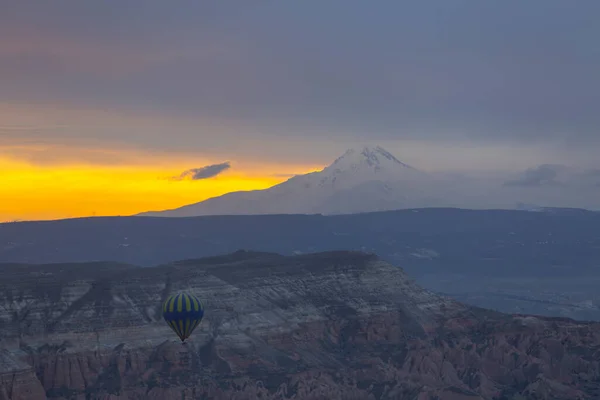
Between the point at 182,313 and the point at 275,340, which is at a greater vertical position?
the point at 182,313

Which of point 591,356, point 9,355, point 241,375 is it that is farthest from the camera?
point 591,356

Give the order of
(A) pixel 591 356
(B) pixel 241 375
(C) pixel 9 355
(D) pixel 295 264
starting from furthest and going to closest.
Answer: (D) pixel 295 264 < (A) pixel 591 356 < (B) pixel 241 375 < (C) pixel 9 355

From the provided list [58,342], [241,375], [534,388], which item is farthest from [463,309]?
[58,342]

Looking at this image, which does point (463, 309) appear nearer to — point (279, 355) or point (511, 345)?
point (511, 345)

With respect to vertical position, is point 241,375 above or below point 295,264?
below
